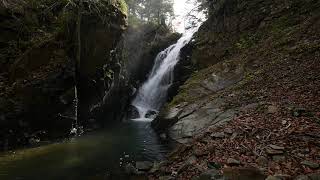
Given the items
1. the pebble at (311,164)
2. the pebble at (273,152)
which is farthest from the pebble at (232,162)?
the pebble at (311,164)

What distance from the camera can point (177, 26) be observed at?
1954 inches

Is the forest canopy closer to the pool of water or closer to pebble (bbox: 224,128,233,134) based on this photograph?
the pool of water

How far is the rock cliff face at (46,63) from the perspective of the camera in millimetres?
13672

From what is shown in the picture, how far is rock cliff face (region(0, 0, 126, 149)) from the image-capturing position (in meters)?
13.7

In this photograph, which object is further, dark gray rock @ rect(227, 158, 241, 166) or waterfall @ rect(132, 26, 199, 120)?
waterfall @ rect(132, 26, 199, 120)

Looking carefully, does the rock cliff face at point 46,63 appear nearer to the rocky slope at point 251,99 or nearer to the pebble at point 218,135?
the rocky slope at point 251,99

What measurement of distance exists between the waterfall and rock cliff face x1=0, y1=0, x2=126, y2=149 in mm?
7038

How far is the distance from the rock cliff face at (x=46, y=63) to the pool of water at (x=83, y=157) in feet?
4.68

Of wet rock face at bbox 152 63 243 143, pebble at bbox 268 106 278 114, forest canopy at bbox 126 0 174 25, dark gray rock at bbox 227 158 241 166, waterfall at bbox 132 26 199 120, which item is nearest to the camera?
dark gray rock at bbox 227 158 241 166

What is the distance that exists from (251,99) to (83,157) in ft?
21.1

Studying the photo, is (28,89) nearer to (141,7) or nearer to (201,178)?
(201,178)

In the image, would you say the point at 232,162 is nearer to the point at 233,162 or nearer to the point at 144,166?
the point at 233,162

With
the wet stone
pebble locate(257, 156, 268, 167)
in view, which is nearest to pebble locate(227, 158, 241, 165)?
pebble locate(257, 156, 268, 167)

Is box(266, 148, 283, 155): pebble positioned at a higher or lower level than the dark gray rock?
higher
